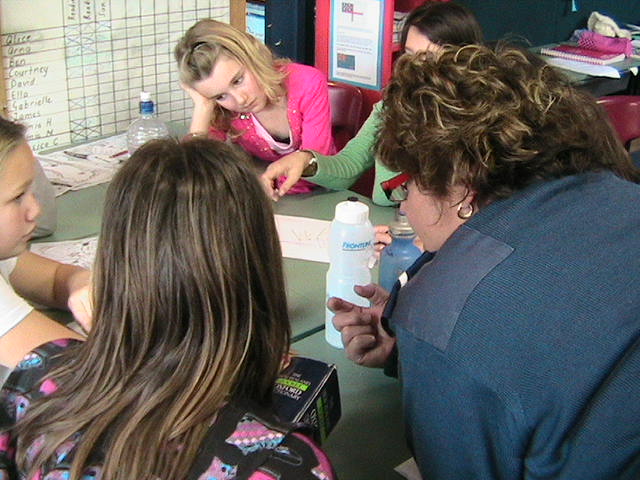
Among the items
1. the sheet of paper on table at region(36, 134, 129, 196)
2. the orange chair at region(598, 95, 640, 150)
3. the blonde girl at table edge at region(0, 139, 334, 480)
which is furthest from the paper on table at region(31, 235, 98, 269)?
the orange chair at region(598, 95, 640, 150)

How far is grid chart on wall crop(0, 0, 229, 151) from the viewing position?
2311 mm

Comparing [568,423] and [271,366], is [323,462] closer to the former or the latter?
[271,366]

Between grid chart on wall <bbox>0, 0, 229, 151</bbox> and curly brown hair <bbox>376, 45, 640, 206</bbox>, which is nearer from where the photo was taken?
curly brown hair <bbox>376, 45, 640, 206</bbox>

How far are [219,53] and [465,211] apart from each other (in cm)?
131

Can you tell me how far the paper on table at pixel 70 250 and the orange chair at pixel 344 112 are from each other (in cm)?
110

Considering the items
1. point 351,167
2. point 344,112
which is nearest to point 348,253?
point 351,167

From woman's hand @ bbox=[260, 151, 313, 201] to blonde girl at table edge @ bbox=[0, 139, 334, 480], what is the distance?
1099 millimetres

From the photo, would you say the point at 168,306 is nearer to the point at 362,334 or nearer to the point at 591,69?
the point at 362,334

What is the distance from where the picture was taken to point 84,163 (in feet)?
7.50

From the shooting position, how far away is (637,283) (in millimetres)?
953

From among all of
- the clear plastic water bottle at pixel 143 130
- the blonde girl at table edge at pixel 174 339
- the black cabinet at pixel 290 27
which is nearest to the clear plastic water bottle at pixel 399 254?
the blonde girl at table edge at pixel 174 339

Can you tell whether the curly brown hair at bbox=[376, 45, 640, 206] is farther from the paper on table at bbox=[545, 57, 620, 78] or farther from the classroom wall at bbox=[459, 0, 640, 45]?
the classroom wall at bbox=[459, 0, 640, 45]

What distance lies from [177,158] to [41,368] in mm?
336

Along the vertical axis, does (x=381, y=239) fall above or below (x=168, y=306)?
below
